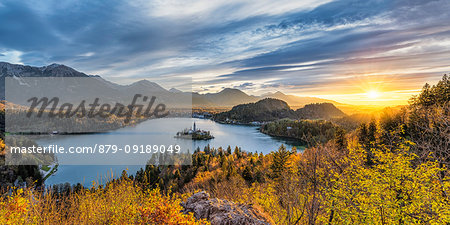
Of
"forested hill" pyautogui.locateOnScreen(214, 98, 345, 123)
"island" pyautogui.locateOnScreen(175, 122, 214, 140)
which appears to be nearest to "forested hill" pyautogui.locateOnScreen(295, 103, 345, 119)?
"forested hill" pyautogui.locateOnScreen(214, 98, 345, 123)

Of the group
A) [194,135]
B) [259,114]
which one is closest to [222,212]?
[194,135]

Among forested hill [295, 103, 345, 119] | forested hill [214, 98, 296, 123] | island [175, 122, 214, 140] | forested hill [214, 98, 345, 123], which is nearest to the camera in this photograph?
island [175, 122, 214, 140]

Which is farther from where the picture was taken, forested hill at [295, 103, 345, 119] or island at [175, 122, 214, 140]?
forested hill at [295, 103, 345, 119]

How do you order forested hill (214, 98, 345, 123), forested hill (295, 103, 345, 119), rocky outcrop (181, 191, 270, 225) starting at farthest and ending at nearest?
forested hill (295, 103, 345, 119), forested hill (214, 98, 345, 123), rocky outcrop (181, 191, 270, 225)

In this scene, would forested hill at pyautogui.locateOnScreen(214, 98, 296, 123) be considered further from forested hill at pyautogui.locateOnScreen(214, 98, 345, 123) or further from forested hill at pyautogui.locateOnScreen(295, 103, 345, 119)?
Answer: forested hill at pyautogui.locateOnScreen(295, 103, 345, 119)

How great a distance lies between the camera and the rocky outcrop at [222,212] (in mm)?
4984

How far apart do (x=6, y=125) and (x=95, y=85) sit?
401 feet

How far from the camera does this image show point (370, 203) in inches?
253

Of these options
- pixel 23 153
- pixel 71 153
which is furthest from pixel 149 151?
pixel 23 153

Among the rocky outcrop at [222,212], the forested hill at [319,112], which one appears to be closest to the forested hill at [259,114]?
the forested hill at [319,112]

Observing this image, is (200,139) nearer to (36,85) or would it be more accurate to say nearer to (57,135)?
(57,135)

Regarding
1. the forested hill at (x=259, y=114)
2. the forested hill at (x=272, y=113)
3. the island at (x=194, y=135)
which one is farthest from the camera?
the forested hill at (x=272, y=113)

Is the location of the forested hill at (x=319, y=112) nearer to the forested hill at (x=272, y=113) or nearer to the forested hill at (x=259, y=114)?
the forested hill at (x=272, y=113)

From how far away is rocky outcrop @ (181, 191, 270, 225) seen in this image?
498 cm
